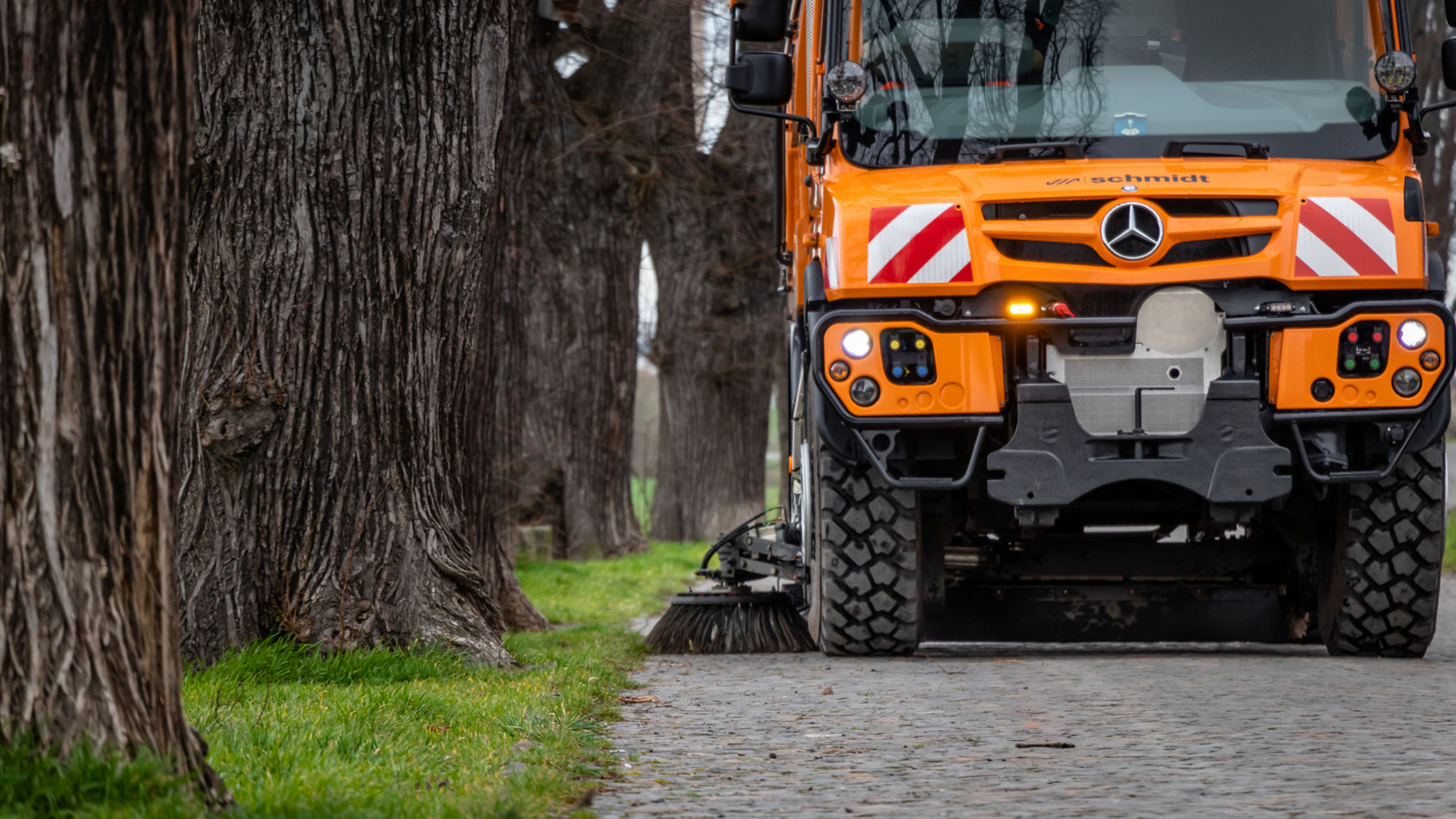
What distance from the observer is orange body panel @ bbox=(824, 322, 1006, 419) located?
21.8 feet

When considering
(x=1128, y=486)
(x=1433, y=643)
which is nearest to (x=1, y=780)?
(x=1128, y=486)

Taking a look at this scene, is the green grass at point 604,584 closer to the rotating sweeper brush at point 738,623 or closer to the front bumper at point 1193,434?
the rotating sweeper brush at point 738,623

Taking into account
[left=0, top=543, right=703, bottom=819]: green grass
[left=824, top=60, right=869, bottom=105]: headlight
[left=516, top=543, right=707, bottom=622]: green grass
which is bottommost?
[left=516, top=543, right=707, bottom=622]: green grass

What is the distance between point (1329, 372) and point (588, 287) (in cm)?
1024

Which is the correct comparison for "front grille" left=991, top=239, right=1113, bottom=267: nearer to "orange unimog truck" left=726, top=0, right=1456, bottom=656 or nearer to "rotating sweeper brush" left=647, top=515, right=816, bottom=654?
"orange unimog truck" left=726, top=0, right=1456, bottom=656

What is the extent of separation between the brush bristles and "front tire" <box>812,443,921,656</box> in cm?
87

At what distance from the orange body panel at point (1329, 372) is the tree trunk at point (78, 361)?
15.4ft

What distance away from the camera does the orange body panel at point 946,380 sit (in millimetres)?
6652

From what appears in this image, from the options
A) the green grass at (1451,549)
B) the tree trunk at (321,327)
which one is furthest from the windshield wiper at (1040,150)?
the green grass at (1451,549)

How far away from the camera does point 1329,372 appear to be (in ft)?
21.6

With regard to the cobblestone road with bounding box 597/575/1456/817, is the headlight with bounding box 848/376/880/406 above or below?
above

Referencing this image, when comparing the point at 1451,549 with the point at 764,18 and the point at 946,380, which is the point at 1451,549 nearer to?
the point at 946,380

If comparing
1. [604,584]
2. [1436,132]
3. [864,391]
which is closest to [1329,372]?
[864,391]

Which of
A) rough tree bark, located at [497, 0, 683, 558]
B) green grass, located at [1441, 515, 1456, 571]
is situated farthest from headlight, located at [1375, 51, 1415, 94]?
green grass, located at [1441, 515, 1456, 571]
